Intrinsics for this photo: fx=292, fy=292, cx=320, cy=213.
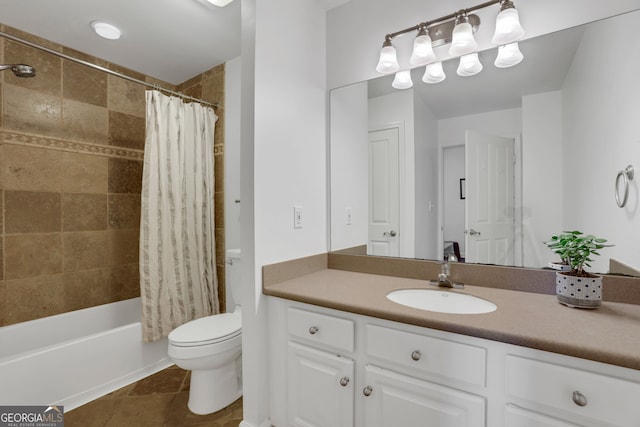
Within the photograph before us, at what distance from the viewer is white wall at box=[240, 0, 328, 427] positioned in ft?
4.58

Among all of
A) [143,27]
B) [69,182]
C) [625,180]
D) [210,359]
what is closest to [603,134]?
[625,180]

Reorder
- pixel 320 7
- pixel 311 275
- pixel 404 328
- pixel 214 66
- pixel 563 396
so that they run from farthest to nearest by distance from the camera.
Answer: pixel 214 66
pixel 320 7
pixel 311 275
pixel 404 328
pixel 563 396

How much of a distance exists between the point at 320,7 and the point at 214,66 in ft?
3.92

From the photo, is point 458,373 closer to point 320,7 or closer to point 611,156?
point 611,156

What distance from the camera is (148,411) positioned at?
169cm

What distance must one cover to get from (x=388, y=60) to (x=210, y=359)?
190 cm

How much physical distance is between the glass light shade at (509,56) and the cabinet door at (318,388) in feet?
4.89

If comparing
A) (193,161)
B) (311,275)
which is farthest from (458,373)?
(193,161)

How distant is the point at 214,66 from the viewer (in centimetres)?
255

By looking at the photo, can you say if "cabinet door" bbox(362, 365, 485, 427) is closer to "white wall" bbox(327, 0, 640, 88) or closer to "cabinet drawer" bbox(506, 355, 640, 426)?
"cabinet drawer" bbox(506, 355, 640, 426)

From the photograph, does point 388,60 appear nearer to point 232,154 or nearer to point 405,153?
point 405,153

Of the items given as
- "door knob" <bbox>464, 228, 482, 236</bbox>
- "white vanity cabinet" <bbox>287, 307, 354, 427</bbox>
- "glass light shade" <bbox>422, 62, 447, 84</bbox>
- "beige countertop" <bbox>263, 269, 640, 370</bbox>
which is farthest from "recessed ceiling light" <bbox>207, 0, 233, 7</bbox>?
"door knob" <bbox>464, 228, 482, 236</bbox>

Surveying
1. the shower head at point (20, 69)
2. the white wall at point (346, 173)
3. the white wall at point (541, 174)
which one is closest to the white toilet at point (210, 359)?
the white wall at point (346, 173)

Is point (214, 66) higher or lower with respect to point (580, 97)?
higher
